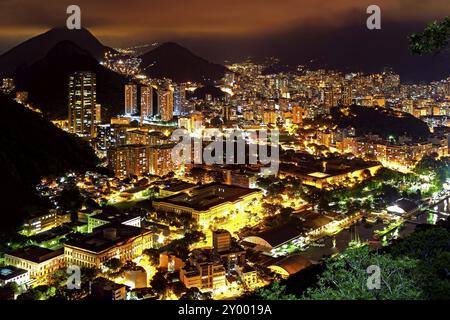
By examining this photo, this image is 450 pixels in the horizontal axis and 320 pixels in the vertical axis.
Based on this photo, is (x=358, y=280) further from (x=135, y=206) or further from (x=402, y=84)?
(x=402, y=84)

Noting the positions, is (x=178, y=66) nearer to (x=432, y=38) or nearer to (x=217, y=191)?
(x=217, y=191)

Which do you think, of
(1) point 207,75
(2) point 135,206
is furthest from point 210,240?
(1) point 207,75

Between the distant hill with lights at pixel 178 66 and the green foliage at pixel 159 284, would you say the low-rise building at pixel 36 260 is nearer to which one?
the green foliage at pixel 159 284

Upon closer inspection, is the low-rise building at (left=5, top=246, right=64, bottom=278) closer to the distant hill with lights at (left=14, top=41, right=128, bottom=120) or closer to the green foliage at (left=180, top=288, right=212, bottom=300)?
the green foliage at (left=180, top=288, right=212, bottom=300)

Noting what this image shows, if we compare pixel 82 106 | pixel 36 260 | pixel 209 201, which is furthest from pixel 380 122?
pixel 36 260

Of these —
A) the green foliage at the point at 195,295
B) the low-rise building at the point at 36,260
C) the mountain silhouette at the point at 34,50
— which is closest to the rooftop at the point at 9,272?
the low-rise building at the point at 36,260
